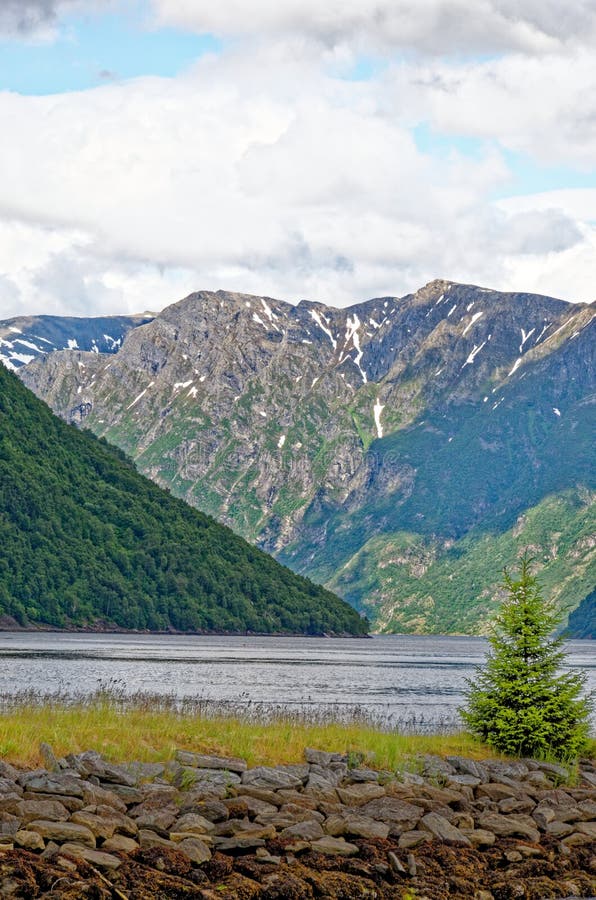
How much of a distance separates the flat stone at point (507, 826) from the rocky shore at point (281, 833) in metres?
0.05

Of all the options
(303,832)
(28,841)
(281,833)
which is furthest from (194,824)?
(28,841)

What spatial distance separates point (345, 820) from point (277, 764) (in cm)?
697

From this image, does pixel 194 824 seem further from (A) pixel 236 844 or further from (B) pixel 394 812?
(B) pixel 394 812

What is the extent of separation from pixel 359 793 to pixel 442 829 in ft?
11.2

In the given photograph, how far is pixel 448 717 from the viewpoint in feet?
274

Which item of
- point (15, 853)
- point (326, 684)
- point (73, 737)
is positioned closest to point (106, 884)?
point (15, 853)

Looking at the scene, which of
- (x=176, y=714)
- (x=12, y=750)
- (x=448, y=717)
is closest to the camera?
(x=12, y=750)

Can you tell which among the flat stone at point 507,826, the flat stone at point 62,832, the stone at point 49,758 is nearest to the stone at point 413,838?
the flat stone at point 507,826

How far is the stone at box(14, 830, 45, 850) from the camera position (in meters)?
30.3

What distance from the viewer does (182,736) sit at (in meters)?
44.3

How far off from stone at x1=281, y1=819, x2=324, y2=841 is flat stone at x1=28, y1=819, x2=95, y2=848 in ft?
19.9

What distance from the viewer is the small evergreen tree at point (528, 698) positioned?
5047 cm

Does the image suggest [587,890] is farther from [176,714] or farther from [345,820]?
[176,714]

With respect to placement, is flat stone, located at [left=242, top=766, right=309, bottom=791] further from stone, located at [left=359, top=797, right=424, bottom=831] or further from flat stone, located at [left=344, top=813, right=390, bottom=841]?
flat stone, located at [left=344, top=813, right=390, bottom=841]
